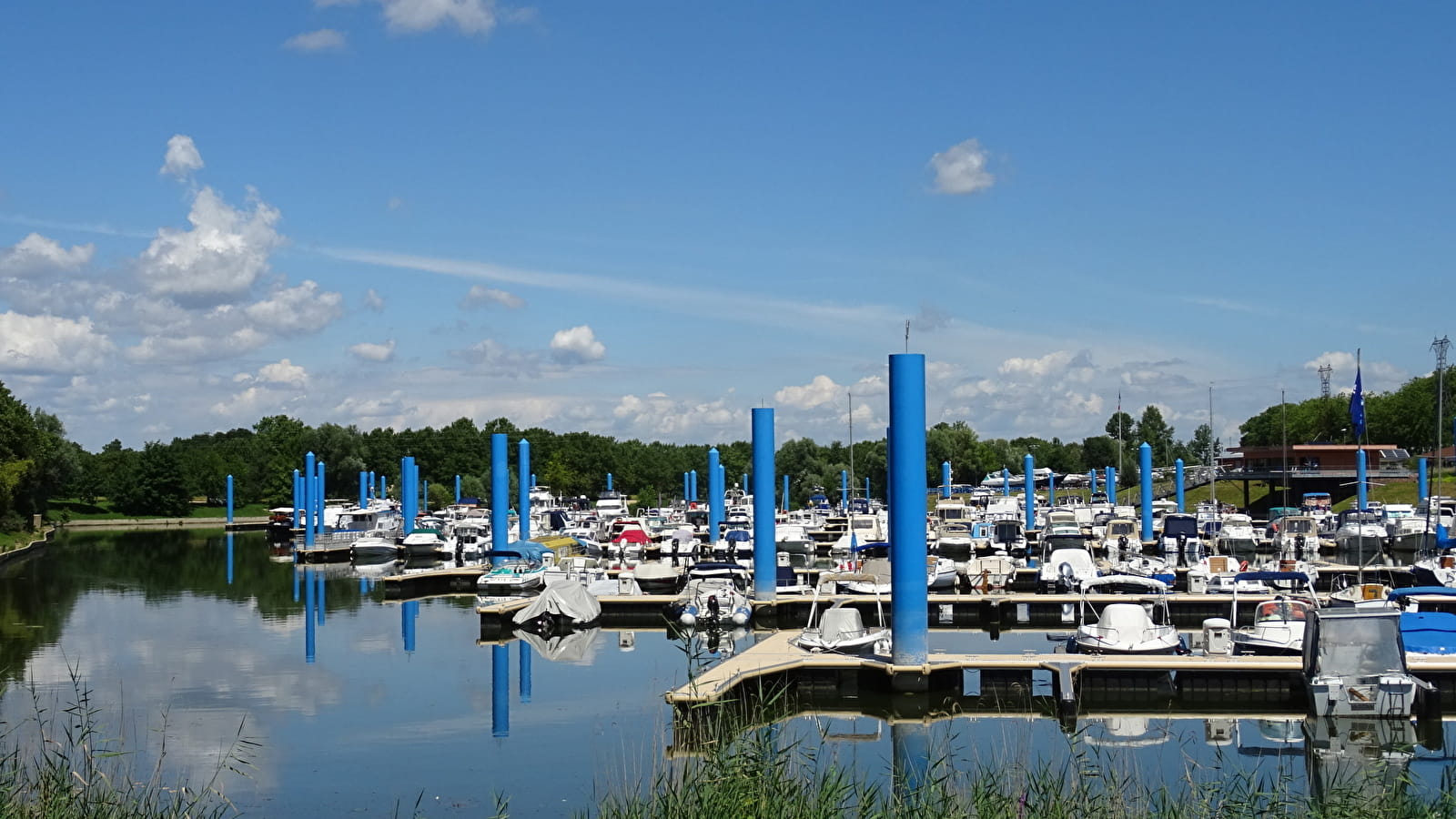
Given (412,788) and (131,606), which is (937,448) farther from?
(412,788)

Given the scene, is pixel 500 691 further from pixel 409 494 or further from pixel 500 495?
pixel 409 494

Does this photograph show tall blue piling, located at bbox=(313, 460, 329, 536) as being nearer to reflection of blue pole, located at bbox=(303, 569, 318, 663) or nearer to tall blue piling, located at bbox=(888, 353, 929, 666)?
reflection of blue pole, located at bbox=(303, 569, 318, 663)

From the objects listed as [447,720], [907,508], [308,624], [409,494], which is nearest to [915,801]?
[907,508]

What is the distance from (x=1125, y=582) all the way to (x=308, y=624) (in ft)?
80.5

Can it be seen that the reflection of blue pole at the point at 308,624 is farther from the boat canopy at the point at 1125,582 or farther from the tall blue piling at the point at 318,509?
the tall blue piling at the point at 318,509

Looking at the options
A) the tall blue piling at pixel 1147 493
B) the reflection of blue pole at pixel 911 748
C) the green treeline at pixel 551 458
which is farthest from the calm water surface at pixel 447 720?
the green treeline at pixel 551 458

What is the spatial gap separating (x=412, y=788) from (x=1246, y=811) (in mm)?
11664

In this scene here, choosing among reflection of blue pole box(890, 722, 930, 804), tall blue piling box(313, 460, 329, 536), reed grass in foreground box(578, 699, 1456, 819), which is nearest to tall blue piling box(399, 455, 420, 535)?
tall blue piling box(313, 460, 329, 536)

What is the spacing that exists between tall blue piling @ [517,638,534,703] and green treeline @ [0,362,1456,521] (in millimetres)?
70907

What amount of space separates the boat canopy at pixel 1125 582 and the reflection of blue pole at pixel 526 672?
16638 millimetres

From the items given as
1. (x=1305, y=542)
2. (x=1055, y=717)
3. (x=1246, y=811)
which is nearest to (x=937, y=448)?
(x=1305, y=542)

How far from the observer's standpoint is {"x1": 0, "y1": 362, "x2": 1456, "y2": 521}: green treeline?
11431cm

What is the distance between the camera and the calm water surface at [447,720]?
1980cm

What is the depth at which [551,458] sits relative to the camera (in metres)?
133
